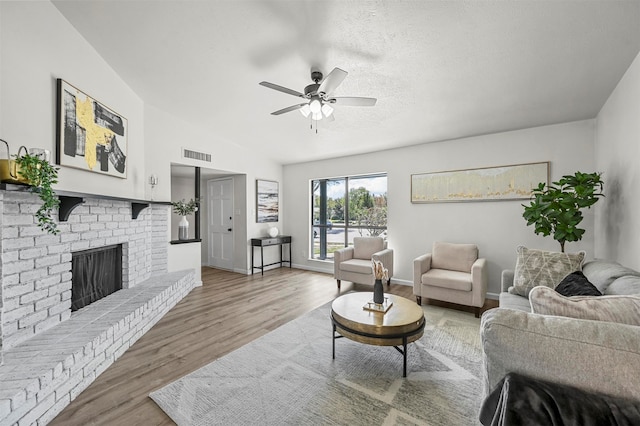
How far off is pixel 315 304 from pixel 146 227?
248 cm

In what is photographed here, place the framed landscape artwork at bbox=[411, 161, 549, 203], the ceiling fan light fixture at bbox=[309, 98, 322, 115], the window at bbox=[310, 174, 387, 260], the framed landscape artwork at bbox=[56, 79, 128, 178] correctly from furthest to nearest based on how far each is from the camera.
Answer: the window at bbox=[310, 174, 387, 260]
the framed landscape artwork at bbox=[411, 161, 549, 203]
the ceiling fan light fixture at bbox=[309, 98, 322, 115]
the framed landscape artwork at bbox=[56, 79, 128, 178]

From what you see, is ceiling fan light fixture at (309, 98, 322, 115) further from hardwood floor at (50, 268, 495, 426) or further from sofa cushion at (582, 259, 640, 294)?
sofa cushion at (582, 259, 640, 294)

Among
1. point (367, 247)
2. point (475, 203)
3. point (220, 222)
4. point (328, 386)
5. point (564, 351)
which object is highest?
point (475, 203)

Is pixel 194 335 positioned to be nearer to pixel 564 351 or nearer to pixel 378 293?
pixel 378 293

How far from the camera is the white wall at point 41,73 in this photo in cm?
175

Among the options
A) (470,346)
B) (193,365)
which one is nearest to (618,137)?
(470,346)

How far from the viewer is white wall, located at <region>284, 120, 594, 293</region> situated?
3486 millimetres

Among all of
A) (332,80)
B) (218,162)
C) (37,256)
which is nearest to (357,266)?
(332,80)

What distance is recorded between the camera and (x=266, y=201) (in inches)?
232

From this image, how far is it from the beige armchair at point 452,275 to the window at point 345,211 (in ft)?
4.59

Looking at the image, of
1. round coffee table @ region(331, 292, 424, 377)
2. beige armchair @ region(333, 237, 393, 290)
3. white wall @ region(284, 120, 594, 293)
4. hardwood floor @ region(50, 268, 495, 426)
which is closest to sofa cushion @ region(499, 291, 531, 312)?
round coffee table @ region(331, 292, 424, 377)

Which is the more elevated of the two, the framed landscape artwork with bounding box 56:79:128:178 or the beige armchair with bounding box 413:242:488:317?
the framed landscape artwork with bounding box 56:79:128:178

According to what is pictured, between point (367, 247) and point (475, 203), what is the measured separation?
1833 millimetres

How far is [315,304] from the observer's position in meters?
3.69
